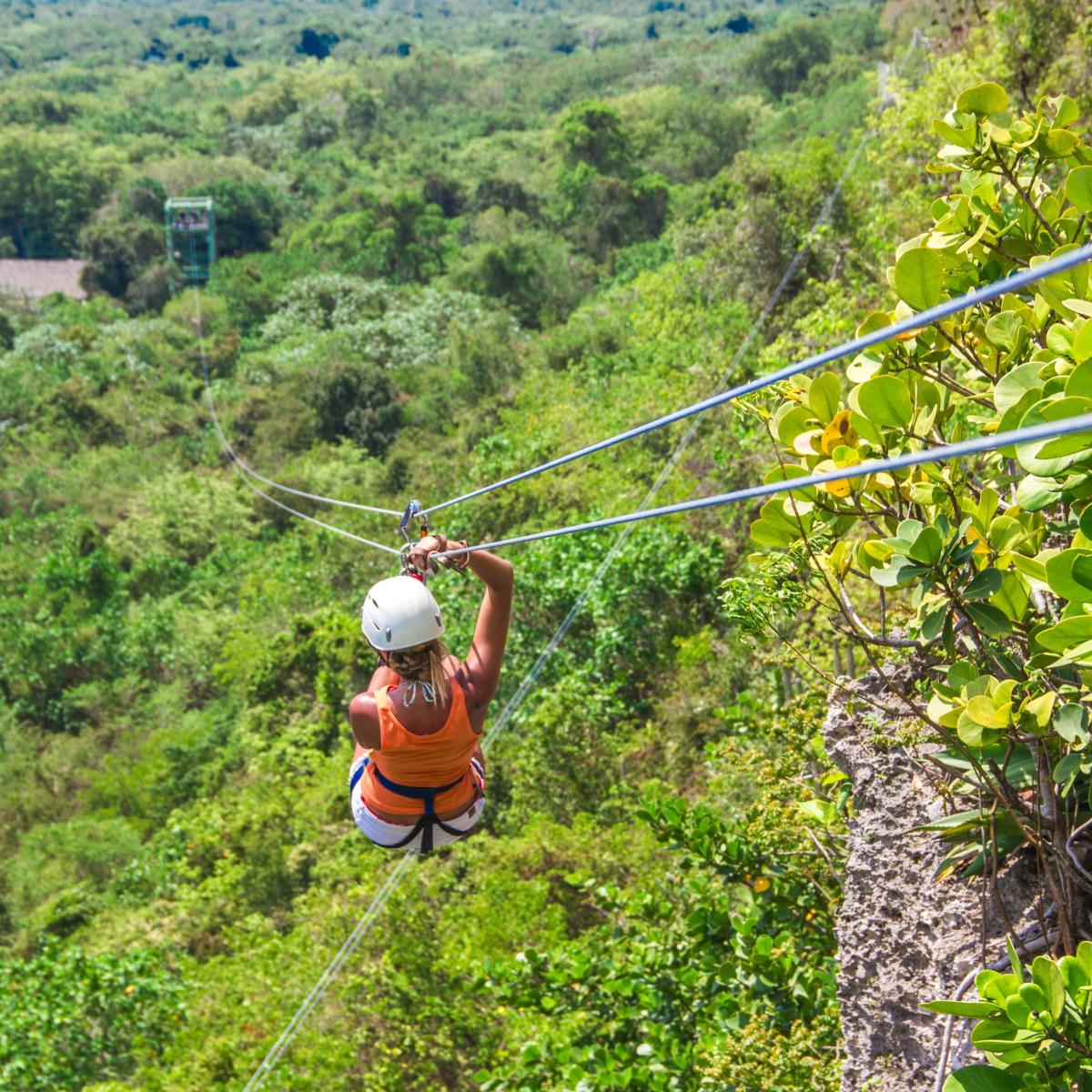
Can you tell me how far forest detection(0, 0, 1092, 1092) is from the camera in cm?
249

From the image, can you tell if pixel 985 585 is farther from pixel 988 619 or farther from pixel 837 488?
pixel 837 488

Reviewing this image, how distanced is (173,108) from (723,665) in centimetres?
7089

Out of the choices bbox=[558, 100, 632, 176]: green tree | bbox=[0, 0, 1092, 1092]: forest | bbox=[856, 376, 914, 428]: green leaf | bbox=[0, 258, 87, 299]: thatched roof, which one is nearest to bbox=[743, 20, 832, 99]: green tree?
bbox=[0, 0, 1092, 1092]: forest

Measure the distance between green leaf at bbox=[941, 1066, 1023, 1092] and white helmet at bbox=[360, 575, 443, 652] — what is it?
1813mm

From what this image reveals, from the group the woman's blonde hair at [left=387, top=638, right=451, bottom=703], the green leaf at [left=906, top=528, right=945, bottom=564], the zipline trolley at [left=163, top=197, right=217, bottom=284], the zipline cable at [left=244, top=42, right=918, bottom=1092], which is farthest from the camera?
the zipline trolley at [left=163, top=197, right=217, bottom=284]

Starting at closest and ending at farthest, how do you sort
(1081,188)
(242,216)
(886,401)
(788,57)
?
(886,401) → (1081,188) → (242,216) → (788,57)

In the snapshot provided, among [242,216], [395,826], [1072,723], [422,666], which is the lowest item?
[242,216]

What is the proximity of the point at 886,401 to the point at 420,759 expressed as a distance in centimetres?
183

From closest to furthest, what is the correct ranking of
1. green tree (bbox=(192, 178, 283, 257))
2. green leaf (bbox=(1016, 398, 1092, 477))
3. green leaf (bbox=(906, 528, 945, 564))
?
green leaf (bbox=(1016, 398, 1092, 477))
green leaf (bbox=(906, 528, 945, 564))
green tree (bbox=(192, 178, 283, 257))

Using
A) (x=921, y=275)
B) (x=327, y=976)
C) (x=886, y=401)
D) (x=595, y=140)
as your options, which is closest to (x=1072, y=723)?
(x=886, y=401)

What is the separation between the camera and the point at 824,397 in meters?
2.57

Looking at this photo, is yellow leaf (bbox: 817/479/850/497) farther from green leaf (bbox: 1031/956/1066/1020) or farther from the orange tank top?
the orange tank top

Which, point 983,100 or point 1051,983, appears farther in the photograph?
point 983,100

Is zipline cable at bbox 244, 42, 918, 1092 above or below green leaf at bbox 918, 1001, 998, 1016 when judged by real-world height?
below
